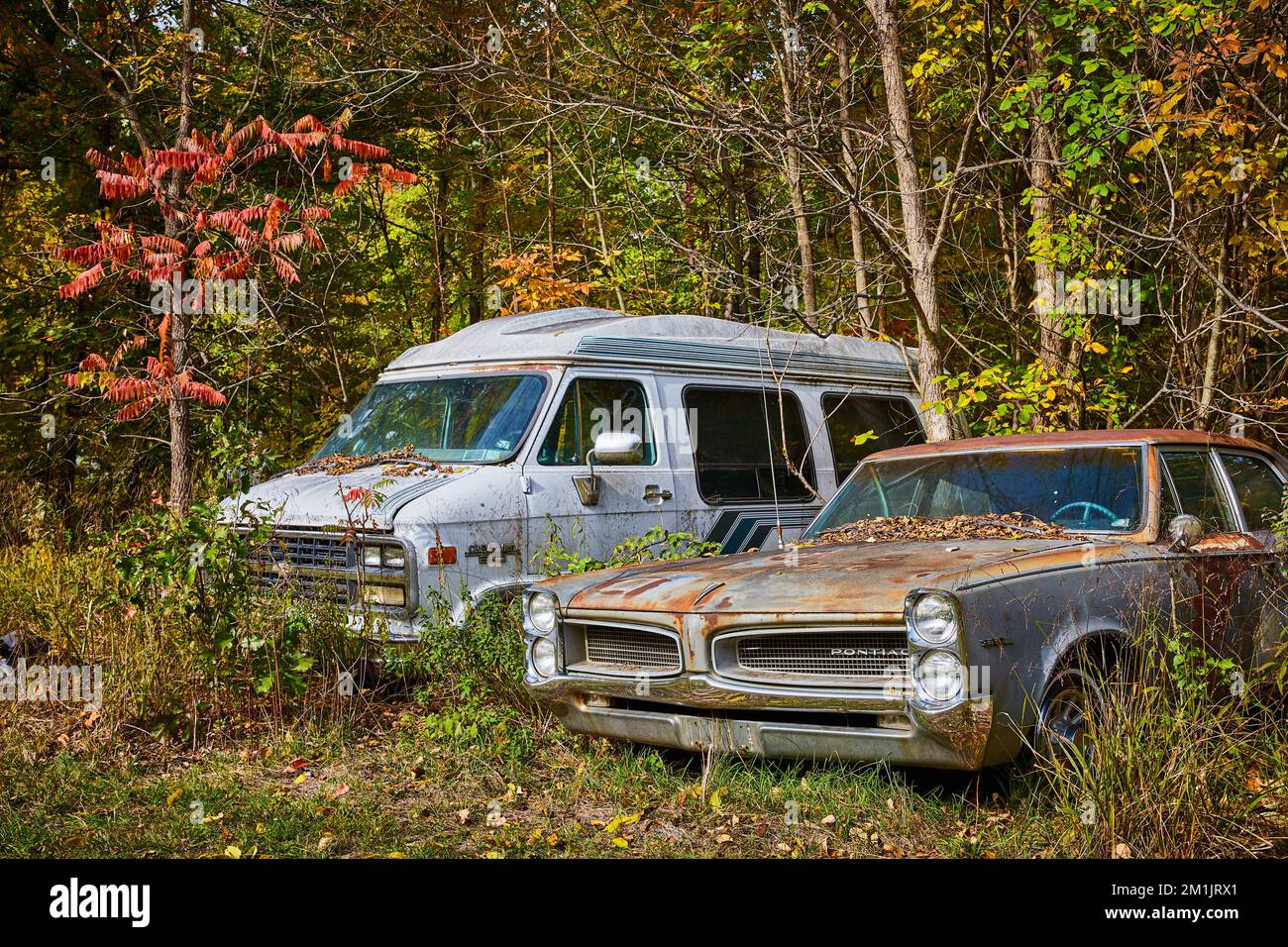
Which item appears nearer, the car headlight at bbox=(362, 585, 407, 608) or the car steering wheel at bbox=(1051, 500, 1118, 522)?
the car steering wheel at bbox=(1051, 500, 1118, 522)

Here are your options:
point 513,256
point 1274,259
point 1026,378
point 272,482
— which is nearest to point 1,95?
point 513,256

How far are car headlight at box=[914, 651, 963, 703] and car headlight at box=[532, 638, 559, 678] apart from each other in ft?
5.82

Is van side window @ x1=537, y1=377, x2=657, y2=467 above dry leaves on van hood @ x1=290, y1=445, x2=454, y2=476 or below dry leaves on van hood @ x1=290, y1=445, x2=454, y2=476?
above

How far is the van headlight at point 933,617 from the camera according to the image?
4.18 meters

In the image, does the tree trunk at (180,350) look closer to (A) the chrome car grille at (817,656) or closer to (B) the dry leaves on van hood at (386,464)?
(B) the dry leaves on van hood at (386,464)

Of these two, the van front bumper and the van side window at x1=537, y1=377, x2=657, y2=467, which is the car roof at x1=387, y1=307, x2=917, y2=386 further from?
the van front bumper

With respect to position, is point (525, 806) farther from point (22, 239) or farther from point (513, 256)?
point (22, 239)

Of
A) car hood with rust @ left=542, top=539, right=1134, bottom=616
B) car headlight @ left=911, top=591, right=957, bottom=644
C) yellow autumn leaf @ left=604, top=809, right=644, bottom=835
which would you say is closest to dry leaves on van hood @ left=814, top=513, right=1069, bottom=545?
car hood with rust @ left=542, top=539, right=1134, bottom=616

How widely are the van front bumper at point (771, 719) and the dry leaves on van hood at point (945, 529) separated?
1.41m

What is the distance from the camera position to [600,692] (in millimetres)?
5113

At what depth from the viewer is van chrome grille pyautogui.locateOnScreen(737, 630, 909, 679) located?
4.32 meters

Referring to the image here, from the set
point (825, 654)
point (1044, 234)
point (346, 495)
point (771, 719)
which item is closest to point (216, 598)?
point (346, 495)

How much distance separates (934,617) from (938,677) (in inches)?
8.1

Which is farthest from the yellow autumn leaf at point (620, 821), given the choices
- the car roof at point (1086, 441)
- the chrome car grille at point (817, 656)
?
the car roof at point (1086, 441)
